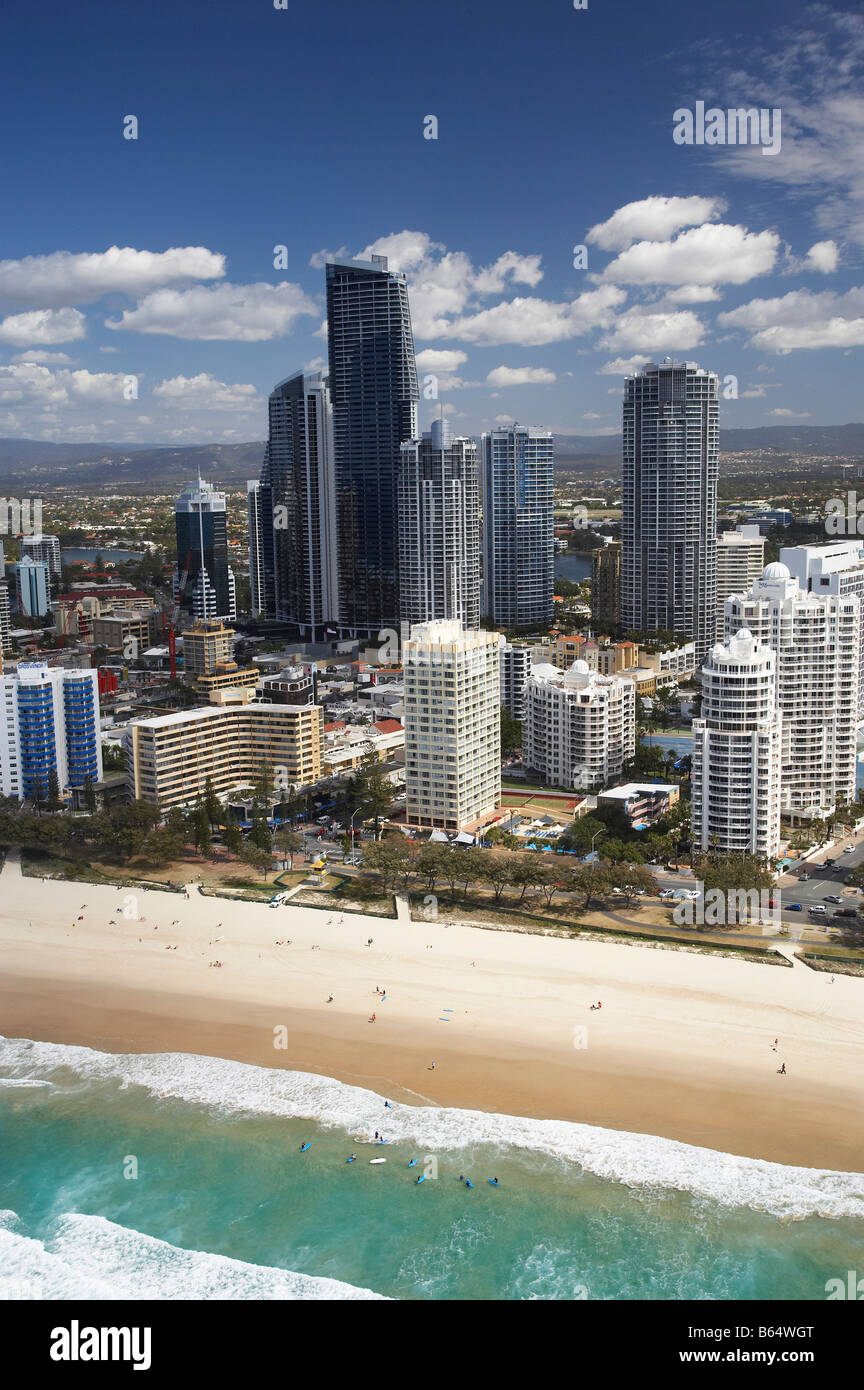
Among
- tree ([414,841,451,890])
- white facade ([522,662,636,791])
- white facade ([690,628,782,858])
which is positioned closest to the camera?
tree ([414,841,451,890])

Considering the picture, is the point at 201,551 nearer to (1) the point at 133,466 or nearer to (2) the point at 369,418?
(2) the point at 369,418

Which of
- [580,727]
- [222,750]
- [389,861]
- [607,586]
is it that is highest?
[607,586]

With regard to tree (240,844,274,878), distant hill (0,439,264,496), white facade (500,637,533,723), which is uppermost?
distant hill (0,439,264,496)

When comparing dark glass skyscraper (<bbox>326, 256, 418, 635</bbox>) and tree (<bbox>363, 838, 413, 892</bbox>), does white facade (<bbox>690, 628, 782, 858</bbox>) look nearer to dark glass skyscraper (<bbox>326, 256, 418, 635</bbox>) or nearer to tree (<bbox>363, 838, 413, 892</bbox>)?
tree (<bbox>363, 838, 413, 892</bbox>)

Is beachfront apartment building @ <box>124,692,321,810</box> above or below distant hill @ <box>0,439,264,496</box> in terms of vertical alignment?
below

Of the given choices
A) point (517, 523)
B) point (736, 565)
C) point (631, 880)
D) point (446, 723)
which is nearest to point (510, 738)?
point (446, 723)

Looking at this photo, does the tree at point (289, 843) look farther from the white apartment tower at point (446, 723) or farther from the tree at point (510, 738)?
the tree at point (510, 738)

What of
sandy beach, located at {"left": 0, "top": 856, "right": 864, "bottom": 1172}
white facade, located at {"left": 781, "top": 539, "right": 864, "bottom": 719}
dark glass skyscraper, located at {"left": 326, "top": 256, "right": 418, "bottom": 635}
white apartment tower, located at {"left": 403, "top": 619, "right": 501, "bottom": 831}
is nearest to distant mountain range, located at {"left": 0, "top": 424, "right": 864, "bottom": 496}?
dark glass skyscraper, located at {"left": 326, "top": 256, "right": 418, "bottom": 635}
